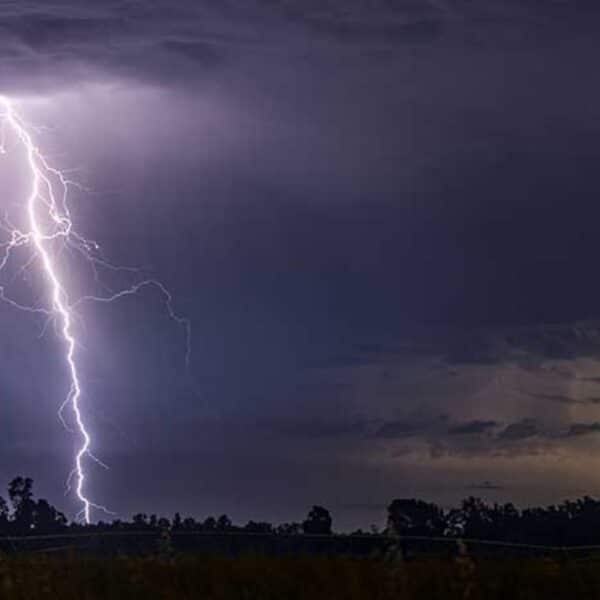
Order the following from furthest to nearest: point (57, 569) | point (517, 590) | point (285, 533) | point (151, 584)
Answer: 1. point (285, 533)
2. point (57, 569)
3. point (151, 584)
4. point (517, 590)

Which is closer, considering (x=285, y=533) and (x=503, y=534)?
(x=285, y=533)

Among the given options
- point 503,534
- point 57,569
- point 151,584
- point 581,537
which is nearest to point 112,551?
point 57,569

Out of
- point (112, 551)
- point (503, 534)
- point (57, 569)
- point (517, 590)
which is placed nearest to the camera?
point (517, 590)

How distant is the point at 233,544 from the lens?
102ft

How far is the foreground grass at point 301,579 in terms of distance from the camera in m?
21.5

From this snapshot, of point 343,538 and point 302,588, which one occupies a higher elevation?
point 343,538

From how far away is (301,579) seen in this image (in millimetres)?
22484

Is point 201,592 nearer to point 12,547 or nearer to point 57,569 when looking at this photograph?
point 57,569

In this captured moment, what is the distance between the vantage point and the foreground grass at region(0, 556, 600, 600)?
2148 centimetres

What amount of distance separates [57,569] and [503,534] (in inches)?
480

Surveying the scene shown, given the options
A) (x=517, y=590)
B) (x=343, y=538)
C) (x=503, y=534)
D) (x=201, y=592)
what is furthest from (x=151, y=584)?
(x=503, y=534)

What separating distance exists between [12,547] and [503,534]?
8.91 m

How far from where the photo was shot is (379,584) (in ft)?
71.3

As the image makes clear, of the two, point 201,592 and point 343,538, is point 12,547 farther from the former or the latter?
point 201,592
